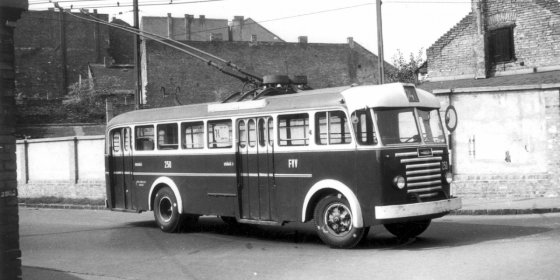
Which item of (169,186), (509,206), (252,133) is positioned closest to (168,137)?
(169,186)

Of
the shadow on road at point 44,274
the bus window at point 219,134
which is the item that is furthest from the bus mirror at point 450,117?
the shadow on road at point 44,274

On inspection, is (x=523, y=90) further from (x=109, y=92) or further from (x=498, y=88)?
(x=109, y=92)

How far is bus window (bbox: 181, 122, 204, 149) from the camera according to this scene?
13695 millimetres

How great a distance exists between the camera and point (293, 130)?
11.8 metres

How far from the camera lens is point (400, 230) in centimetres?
1191

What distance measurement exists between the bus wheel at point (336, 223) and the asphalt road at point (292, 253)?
192 millimetres

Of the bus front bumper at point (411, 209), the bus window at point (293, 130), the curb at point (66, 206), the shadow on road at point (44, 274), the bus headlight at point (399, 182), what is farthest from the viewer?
the curb at point (66, 206)

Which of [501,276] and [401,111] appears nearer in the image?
[501,276]

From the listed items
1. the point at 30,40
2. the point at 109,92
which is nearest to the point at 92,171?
the point at 109,92

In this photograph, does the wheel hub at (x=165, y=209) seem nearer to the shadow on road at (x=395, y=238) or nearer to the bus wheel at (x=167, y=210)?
the bus wheel at (x=167, y=210)

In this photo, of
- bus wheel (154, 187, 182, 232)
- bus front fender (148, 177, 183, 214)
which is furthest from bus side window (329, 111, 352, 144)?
bus wheel (154, 187, 182, 232)

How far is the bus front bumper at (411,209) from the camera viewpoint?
1037 centimetres

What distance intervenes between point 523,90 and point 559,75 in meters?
5.24

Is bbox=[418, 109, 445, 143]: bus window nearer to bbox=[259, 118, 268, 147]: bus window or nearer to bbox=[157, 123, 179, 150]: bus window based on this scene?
bbox=[259, 118, 268, 147]: bus window
